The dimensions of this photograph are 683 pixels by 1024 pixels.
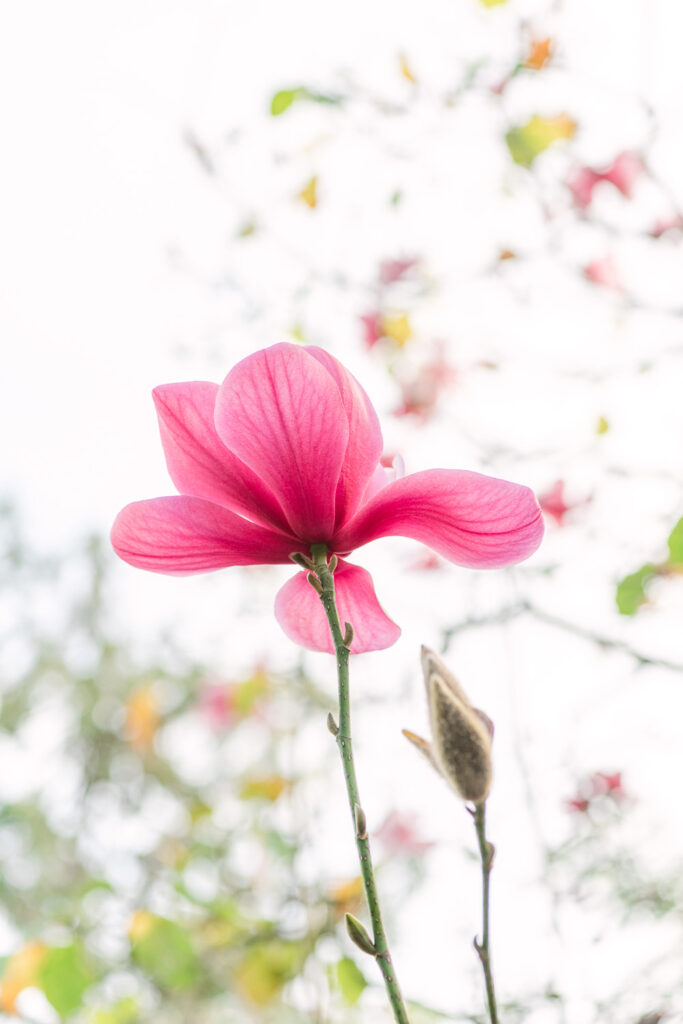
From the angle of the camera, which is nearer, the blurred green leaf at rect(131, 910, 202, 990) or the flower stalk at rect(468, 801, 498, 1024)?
the flower stalk at rect(468, 801, 498, 1024)

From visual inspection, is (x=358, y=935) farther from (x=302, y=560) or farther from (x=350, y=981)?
(x=350, y=981)

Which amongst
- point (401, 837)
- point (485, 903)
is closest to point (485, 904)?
point (485, 903)

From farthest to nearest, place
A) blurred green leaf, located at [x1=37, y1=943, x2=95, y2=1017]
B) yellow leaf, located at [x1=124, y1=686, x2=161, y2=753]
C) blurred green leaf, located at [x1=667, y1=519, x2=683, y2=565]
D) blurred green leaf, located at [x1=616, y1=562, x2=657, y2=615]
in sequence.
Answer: yellow leaf, located at [x1=124, y1=686, x2=161, y2=753]
blurred green leaf, located at [x1=37, y1=943, x2=95, y2=1017]
blurred green leaf, located at [x1=616, y1=562, x2=657, y2=615]
blurred green leaf, located at [x1=667, y1=519, x2=683, y2=565]

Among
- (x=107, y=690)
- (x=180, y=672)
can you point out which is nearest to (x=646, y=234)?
(x=180, y=672)

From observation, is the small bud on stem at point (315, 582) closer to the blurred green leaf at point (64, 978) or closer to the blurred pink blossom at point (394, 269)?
the blurred green leaf at point (64, 978)

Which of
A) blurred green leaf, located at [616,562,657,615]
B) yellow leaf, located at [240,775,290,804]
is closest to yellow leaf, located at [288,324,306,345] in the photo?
yellow leaf, located at [240,775,290,804]

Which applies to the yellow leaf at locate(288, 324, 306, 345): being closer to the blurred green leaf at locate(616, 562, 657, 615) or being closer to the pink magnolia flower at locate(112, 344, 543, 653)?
the blurred green leaf at locate(616, 562, 657, 615)

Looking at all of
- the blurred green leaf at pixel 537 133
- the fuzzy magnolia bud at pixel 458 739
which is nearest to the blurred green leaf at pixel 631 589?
the fuzzy magnolia bud at pixel 458 739
